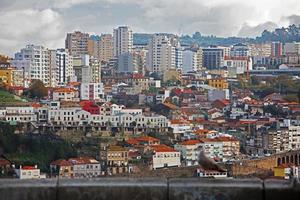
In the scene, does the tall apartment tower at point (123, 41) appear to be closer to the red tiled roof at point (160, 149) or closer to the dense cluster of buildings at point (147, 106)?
the dense cluster of buildings at point (147, 106)

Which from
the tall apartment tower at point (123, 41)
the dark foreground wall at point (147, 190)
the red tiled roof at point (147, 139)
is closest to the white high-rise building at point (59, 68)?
the tall apartment tower at point (123, 41)

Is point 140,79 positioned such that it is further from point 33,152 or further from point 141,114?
point 33,152

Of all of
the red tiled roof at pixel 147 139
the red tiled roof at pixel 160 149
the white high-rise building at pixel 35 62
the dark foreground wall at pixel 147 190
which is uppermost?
the white high-rise building at pixel 35 62

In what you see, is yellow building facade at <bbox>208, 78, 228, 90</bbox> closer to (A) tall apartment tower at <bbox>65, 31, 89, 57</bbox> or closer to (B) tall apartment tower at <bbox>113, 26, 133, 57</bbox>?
(A) tall apartment tower at <bbox>65, 31, 89, 57</bbox>

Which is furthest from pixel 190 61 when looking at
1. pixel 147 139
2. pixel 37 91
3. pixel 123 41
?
pixel 147 139

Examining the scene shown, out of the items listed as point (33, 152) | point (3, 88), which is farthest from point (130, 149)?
point (3, 88)

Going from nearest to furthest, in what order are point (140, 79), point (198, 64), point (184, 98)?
point (184, 98), point (140, 79), point (198, 64)

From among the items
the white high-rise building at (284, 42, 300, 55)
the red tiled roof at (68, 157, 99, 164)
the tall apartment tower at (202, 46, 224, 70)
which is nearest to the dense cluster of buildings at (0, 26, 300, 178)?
the red tiled roof at (68, 157, 99, 164)
